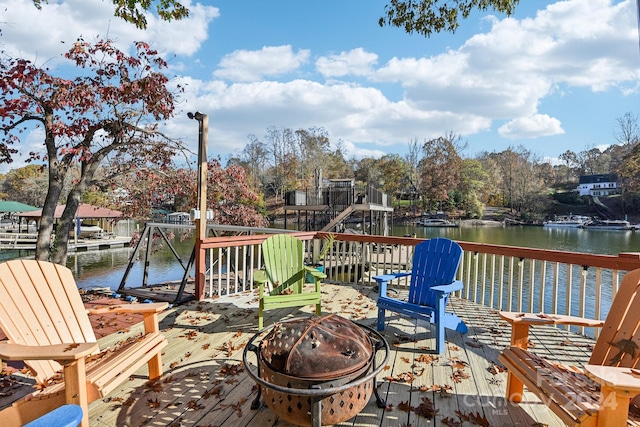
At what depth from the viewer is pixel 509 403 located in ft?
7.11

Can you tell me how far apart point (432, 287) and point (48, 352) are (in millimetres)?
2748

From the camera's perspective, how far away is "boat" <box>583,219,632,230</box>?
31562 mm

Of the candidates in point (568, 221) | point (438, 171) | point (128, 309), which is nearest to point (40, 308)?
point (128, 309)

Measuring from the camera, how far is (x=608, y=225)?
110 feet

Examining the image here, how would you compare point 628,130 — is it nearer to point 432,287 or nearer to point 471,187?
point 471,187

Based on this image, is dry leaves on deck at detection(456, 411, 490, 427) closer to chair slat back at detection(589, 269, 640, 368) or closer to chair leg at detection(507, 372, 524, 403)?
chair leg at detection(507, 372, 524, 403)

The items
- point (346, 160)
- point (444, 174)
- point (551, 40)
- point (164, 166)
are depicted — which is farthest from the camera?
point (346, 160)

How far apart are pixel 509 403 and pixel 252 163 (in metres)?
41.9

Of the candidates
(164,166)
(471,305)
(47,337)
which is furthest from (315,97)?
(47,337)

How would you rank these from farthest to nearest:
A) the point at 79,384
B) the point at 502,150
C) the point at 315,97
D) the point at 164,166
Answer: the point at 502,150 < the point at 315,97 < the point at 164,166 < the point at 79,384

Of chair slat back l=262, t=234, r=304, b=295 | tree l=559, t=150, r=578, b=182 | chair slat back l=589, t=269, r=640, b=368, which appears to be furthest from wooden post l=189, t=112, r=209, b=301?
tree l=559, t=150, r=578, b=182

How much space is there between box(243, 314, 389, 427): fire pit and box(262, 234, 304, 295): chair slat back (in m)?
1.81

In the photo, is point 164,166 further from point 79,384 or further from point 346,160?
point 346,160

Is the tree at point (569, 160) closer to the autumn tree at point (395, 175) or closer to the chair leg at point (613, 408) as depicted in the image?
the autumn tree at point (395, 175)
